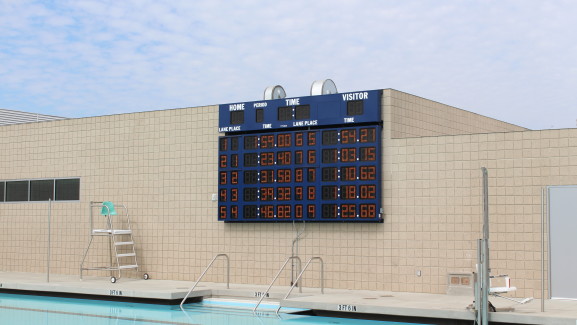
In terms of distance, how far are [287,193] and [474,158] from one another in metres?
4.29

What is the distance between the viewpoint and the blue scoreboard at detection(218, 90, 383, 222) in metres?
17.5

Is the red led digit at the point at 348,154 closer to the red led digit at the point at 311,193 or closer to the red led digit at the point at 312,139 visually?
the red led digit at the point at 312,139

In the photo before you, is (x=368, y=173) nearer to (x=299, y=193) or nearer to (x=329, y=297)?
(x=299, y=193)

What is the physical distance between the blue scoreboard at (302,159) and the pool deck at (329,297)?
5.94 feet

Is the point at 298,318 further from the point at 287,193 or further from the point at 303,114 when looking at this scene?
the point at 303,114

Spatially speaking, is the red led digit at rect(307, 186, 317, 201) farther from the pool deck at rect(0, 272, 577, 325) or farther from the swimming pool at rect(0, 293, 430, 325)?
the swimming pool at rect(0, 293, 430, 325)

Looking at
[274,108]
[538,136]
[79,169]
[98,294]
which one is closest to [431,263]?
[538,136]

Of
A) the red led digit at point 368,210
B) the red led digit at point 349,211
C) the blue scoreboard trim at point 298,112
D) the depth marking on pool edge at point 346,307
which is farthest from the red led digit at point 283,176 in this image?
the depth marking on pool edge at point 346,307

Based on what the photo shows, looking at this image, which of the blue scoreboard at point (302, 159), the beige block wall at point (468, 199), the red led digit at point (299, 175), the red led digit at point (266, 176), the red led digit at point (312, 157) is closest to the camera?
the beige block wall at point (468, 199)

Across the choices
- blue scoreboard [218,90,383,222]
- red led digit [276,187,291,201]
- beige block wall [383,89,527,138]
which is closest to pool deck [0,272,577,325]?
blue scoreboard [218,90,383,222]

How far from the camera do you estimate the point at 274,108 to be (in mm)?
18703

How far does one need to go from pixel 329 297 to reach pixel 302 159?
351cm

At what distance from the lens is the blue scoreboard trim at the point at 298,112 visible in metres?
17.5

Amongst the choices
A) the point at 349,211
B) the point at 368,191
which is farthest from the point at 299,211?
the point at 368,191
